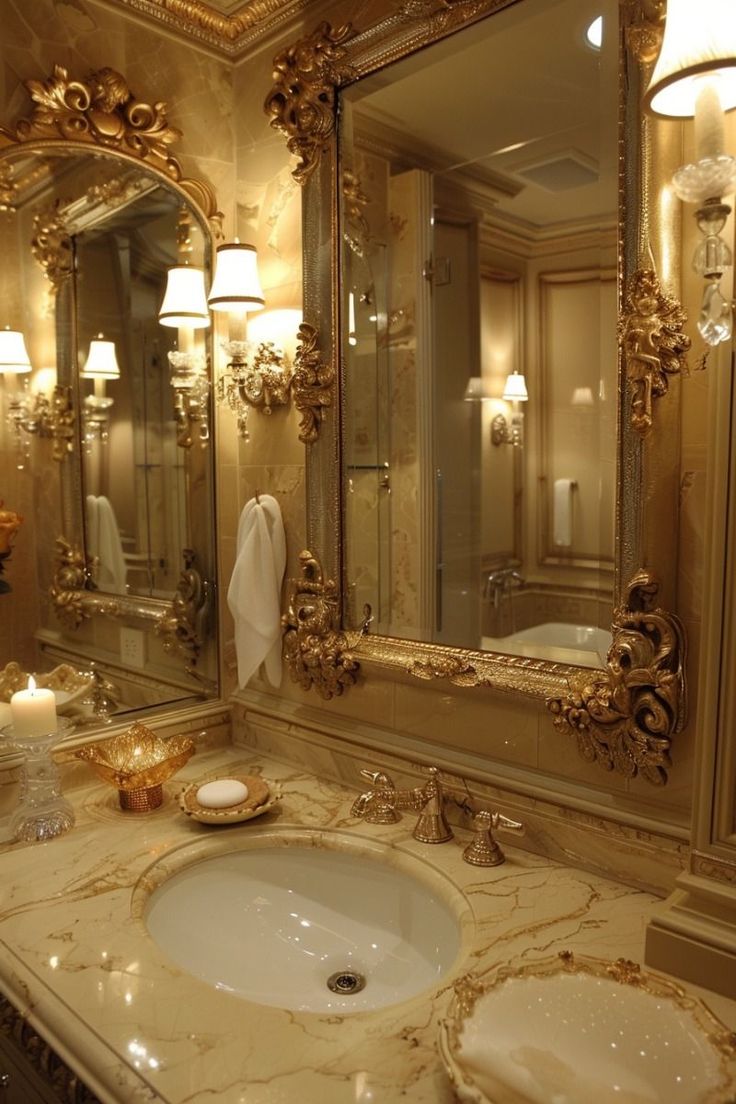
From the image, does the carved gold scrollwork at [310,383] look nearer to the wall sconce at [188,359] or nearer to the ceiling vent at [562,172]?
the wall sconce at [188,359]

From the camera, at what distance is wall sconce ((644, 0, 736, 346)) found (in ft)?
2.60

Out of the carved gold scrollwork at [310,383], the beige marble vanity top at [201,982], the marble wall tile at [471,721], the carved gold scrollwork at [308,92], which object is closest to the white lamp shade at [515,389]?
the carved gold scrollwork at [310,383]

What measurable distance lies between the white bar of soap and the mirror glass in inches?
14.4

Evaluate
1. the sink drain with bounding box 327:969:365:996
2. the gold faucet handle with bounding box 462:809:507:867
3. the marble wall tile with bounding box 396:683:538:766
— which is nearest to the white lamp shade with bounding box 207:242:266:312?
the marble wall tile with bounding box 396:683:538:766

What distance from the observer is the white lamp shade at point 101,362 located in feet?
5.59

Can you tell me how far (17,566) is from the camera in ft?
5.18

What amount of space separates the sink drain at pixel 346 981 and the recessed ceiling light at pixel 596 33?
1.46 metres

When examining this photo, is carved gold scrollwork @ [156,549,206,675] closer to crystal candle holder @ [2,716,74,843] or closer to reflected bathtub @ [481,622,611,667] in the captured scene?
crystal candle holder @ [2,716,74,843]

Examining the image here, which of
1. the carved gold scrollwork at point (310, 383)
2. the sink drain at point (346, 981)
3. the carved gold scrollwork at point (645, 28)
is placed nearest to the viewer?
the carved gold scrollwork at point (645, 28)

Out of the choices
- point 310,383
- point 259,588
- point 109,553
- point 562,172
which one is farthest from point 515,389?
point 109,553

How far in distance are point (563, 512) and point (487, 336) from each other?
358 millimetres

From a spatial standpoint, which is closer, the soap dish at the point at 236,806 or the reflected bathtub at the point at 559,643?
the reflected bathtub at the point at 559,643

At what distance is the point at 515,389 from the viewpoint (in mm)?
1383

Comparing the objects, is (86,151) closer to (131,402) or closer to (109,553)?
(131,402)
